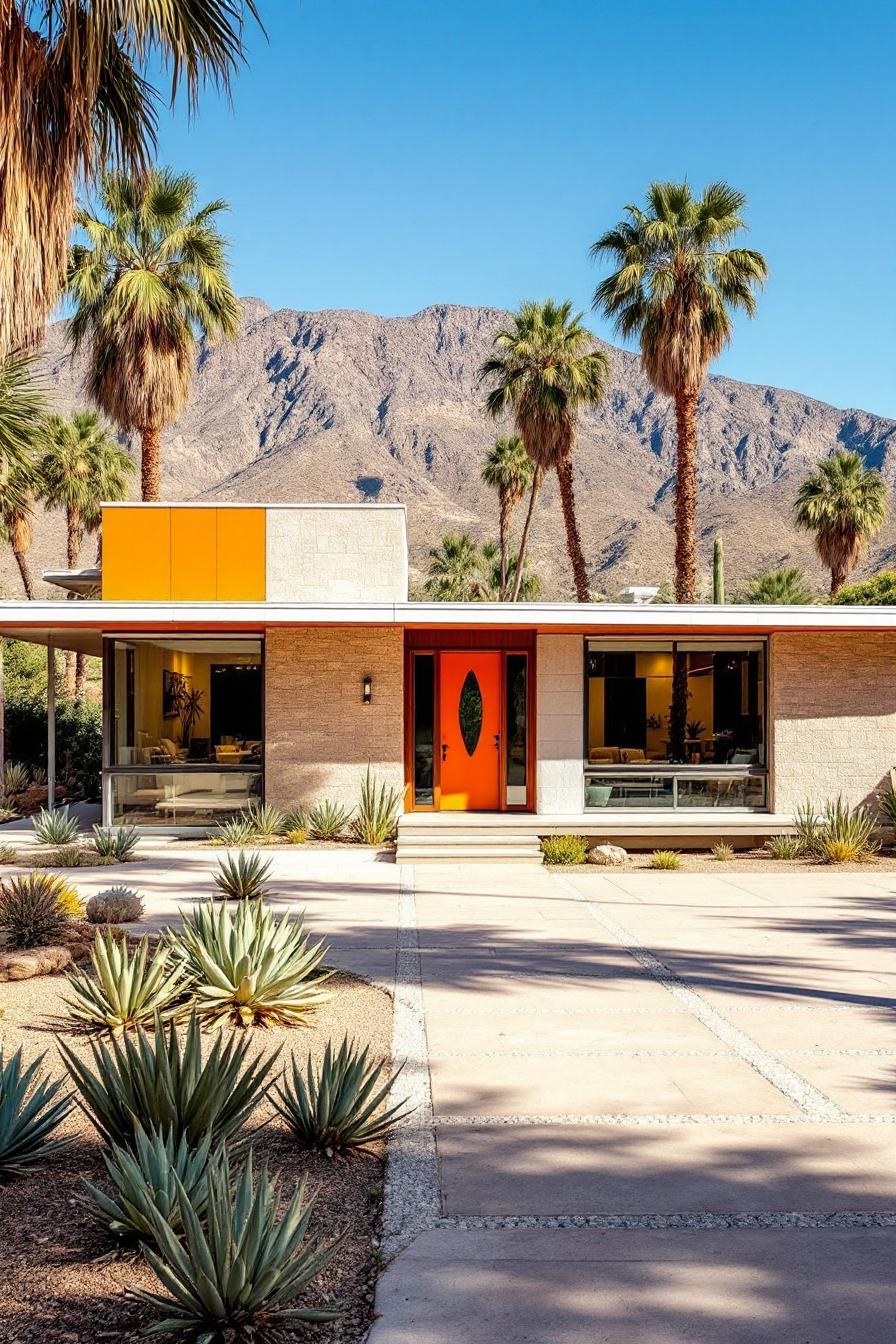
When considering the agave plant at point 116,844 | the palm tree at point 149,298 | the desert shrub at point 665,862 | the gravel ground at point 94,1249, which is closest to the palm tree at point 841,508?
the palm tree at point 149,298

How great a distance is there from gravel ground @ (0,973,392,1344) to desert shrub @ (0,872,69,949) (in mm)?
2940

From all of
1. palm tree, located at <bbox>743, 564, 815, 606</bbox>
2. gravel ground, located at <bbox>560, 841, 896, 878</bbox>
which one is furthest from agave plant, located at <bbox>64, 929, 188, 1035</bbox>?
palm tree, located at <bbox>743, 564, 815, 606</bbox>

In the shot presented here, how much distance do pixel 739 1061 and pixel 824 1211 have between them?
193 cm

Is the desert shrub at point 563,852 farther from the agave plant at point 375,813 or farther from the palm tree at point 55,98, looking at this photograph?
the palm tree at point 55,98

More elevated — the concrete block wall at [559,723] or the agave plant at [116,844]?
the concrete block wall at [559,723]

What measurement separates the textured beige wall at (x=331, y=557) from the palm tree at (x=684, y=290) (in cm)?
898

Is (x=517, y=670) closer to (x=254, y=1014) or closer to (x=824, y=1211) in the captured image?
(x=254, y=1014)

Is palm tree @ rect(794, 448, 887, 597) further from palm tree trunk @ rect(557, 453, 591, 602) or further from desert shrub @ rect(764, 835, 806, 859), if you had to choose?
desert shrub @ rect(764, 835, 806, 859)

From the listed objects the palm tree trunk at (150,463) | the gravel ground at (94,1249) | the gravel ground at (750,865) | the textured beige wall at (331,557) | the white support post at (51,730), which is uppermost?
the palm tree trunk at (150,463)

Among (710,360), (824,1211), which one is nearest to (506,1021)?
(824,1211)

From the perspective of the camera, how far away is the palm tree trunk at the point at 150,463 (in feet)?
79.5

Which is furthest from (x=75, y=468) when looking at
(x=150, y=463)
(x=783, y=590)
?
(x=783, y=590)

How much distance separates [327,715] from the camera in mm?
16766

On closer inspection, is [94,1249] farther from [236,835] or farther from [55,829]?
[55,829]
